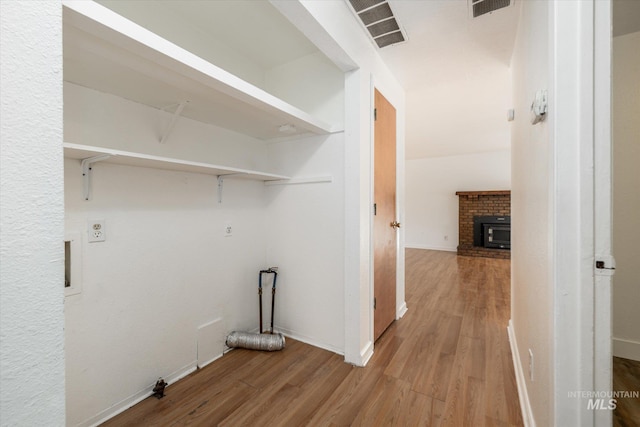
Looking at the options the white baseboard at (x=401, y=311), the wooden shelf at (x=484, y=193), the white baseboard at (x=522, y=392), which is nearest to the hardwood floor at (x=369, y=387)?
the white baseboard at (x=522, y=392)

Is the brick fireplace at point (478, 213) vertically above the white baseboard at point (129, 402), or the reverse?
the brick fireplace at point (478, 213)

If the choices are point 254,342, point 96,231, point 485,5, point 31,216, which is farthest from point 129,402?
point 485,5

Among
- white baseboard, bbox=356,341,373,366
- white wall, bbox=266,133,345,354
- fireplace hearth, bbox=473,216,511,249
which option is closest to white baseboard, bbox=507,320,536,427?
white baseboard, bbox=356,341,373,366

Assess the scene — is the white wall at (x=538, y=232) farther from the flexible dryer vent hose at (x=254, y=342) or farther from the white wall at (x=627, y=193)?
the flexible dryer vent hose at (x=254, y=342)

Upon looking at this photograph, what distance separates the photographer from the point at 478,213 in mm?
6477

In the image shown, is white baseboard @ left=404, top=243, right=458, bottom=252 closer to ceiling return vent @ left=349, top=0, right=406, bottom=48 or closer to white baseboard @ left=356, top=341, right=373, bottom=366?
white baseboard @ left=356, top=341, right=373, bottom=366

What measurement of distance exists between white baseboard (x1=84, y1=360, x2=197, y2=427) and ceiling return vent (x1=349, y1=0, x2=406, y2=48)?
2.74 meters

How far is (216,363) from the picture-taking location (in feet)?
6.57

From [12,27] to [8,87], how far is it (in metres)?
0.13

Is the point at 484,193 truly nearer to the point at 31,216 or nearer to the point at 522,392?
the point at 522,392

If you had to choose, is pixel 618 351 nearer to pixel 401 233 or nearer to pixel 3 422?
pixel 401 233

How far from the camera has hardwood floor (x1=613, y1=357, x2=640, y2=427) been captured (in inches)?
54.0

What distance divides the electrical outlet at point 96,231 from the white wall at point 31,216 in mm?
998

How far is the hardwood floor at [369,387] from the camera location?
1.48 m
